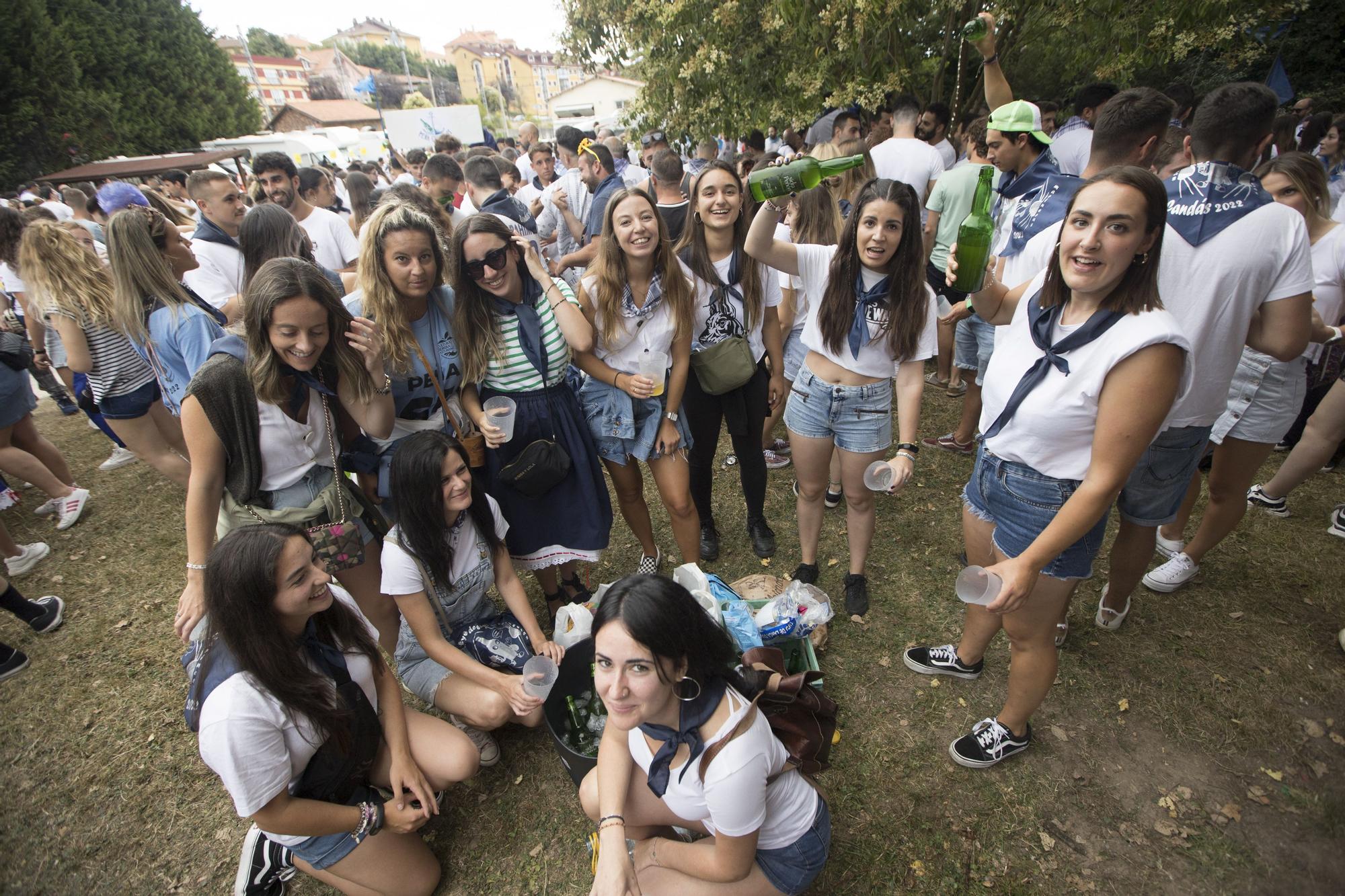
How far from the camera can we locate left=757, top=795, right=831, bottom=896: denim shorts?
1818 millimetres

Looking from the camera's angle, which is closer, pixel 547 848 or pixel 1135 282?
pixel 1135 282

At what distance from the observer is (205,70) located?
27.5 meters

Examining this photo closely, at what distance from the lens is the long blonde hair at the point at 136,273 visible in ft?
9.59

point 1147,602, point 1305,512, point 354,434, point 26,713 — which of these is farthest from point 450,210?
point 1305,512

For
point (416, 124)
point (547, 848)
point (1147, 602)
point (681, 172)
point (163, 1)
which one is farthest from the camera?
point (163, 1)

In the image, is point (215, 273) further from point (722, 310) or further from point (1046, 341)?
point (1046, 341)

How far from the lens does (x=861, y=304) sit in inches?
106

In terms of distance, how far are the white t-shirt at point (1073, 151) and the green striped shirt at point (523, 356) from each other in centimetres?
410

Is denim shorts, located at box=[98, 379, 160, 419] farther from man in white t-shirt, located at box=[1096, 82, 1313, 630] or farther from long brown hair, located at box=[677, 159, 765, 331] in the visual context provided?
man in white t-shirt, located at box=[1096, 82, 1313, 630]

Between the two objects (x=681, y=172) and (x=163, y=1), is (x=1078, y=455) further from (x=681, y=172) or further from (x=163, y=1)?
(x=163, y=1)

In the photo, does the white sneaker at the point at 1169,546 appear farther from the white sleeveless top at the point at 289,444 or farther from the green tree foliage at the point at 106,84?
the green tree foliage at the point at 106,84

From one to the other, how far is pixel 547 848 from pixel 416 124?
75.7ft

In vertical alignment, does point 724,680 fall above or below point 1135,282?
below

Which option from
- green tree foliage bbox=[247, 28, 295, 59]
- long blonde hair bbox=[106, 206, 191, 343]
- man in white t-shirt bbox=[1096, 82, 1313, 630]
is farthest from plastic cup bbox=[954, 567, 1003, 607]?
green tree foliage bbox=[247, 28, 295, 59]
